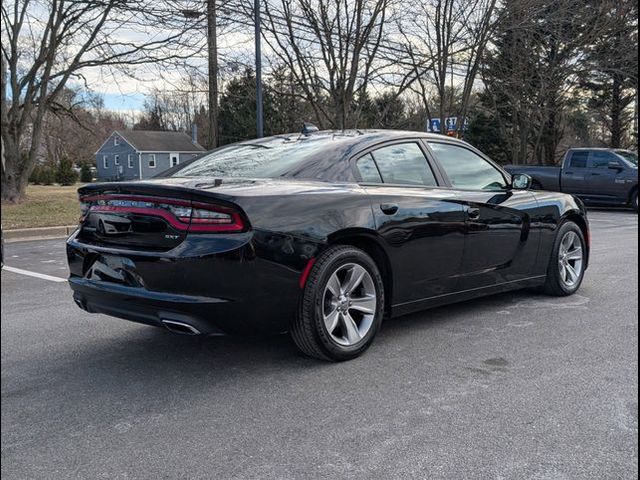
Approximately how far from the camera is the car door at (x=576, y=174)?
57.6 ft

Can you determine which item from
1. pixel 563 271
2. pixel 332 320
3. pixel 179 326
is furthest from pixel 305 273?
pixel 563 271

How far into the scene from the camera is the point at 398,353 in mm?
4059

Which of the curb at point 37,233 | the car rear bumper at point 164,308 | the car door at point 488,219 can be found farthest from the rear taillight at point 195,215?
the curb at point 37,233

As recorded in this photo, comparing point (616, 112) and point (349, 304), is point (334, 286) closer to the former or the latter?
point (349, 304)

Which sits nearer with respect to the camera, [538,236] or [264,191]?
[264,191]

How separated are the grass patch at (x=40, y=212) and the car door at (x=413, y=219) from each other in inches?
368

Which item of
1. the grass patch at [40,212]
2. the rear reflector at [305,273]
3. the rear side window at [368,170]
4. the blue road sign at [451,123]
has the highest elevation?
the blue road sign at [451,123]

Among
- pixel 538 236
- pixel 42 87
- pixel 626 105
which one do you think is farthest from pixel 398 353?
pixel 626 105

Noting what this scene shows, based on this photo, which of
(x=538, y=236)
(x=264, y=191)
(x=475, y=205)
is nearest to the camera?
(x=264, y=191)

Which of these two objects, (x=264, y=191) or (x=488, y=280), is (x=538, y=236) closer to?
(x=488, y=280)

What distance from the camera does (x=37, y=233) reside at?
1202 cm

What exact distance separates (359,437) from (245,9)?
1495cm

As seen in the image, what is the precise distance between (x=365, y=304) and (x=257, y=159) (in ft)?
4.18

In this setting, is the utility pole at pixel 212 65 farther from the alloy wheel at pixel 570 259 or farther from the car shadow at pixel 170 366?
the car shadow at pixel 170 366
